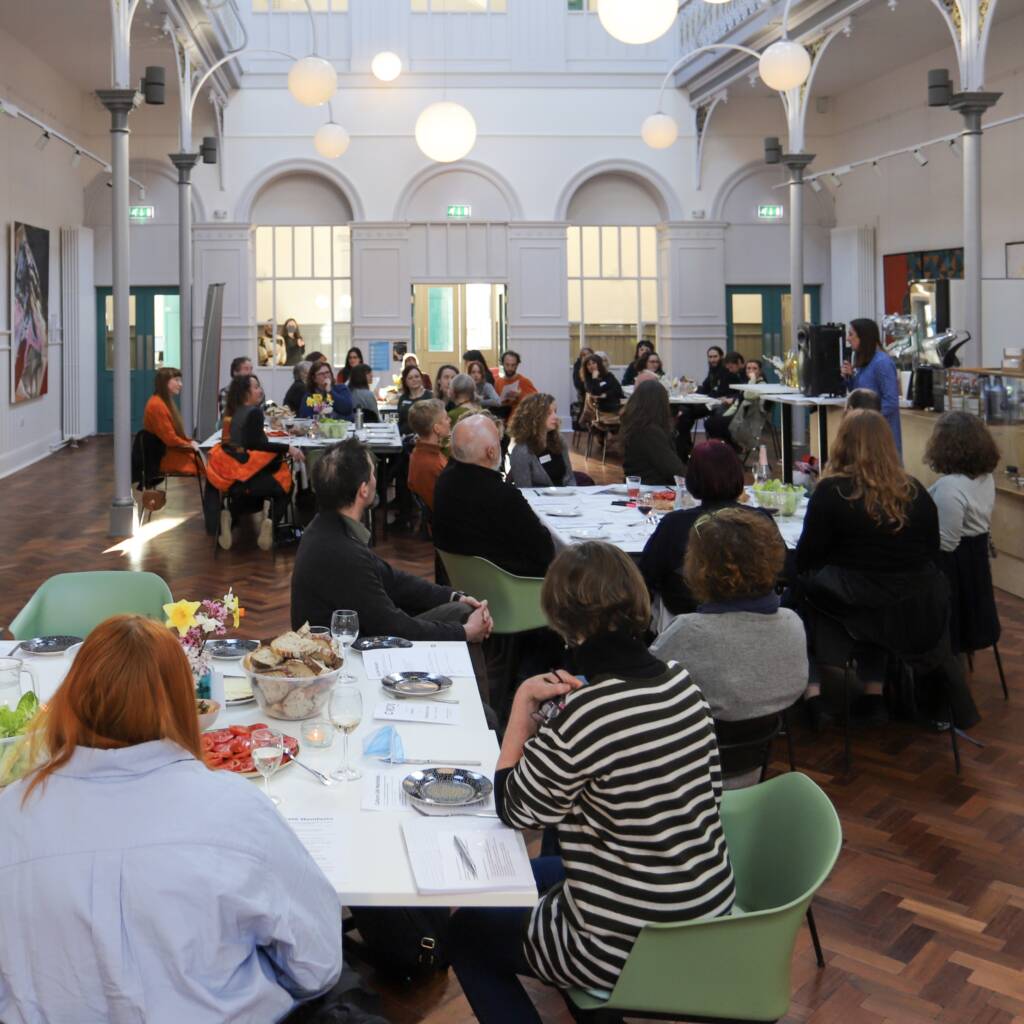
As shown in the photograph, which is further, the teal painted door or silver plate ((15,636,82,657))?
the teal painted door

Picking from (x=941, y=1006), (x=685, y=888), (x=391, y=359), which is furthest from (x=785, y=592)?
(x=391, y=359)

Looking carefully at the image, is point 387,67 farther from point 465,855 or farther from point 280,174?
point 465,855

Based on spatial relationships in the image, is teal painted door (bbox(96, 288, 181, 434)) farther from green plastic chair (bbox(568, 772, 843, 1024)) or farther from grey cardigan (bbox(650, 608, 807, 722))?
green plastic chair (bbox(568, 772, 843, 1024))

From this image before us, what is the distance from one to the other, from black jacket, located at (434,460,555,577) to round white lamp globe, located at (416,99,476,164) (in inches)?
237

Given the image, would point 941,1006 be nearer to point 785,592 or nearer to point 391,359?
point 785,592

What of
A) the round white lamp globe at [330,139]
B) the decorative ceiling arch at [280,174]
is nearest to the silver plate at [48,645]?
the round white lamp globe at [330,139]

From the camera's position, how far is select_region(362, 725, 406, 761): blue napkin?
8.85ft

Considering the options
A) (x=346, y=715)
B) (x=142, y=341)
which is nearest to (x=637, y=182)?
(x=142, y=341)

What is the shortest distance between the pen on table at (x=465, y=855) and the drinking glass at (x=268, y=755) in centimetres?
37

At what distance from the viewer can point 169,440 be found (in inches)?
381

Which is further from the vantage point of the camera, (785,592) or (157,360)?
(157,360)

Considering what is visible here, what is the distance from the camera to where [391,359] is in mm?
17031

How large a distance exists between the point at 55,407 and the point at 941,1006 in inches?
572

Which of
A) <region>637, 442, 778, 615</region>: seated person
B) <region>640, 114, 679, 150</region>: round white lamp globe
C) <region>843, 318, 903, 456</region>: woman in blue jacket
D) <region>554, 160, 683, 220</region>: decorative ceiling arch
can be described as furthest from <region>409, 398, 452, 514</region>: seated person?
<region>554, 160, 683, 220</region>: decorative ceiling arch
